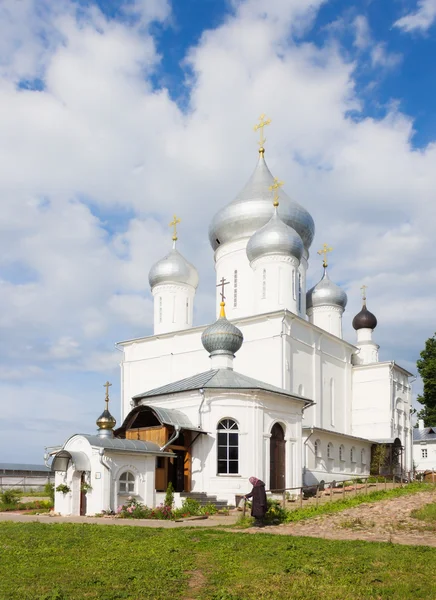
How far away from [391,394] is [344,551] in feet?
78.7

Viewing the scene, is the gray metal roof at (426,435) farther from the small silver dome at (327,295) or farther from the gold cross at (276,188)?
the gold cross at (276,188)

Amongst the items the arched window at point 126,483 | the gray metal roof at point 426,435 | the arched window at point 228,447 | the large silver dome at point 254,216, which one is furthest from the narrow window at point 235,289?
the gray metal roof at point 426,435

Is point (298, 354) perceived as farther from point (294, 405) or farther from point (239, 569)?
point (239, 569)

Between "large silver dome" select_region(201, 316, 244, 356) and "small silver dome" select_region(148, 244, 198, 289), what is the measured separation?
8957 millimetres

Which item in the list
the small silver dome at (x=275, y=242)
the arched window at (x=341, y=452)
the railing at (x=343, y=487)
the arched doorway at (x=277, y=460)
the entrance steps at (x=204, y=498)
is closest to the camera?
the railing at (x=343, y=487)

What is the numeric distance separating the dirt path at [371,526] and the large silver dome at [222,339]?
8.70 m

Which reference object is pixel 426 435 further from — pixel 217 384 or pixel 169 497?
pixel 169 497

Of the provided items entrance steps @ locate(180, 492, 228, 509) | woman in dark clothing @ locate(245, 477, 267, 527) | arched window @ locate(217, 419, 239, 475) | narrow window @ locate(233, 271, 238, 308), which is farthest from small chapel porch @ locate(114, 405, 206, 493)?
narrow window @ locate(233, 271, 238, 308)

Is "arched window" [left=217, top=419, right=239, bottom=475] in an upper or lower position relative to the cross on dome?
lower

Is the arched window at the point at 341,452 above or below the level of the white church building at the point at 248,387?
below

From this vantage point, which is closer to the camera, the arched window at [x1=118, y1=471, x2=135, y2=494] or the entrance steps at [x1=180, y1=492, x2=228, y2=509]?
the arched window at [x1=118, y1=471, x2=135, y2=494]

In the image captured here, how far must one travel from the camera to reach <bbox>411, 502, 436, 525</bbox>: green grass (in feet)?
45.0

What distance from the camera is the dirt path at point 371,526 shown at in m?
11.9

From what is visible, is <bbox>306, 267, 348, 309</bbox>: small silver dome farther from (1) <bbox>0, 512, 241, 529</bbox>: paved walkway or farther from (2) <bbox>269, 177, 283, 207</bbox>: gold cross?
(1) <bbox>0, 512, 241, 529</bbox>: paved walkway
